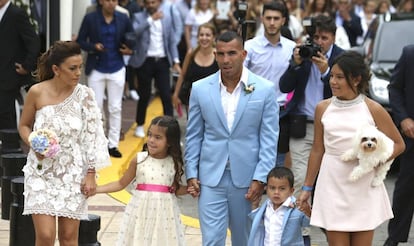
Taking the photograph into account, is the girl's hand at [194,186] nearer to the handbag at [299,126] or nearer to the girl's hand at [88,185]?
the girl's hand at [88,185]

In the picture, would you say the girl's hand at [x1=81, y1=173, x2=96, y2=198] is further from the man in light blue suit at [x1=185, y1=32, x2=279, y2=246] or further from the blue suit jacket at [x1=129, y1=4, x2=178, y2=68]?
the blue suit jacket at [x1=129, y1=4, x2=178, y2=68]

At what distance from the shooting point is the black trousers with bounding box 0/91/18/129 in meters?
11.0

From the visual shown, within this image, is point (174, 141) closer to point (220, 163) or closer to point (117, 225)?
point (220, 163)

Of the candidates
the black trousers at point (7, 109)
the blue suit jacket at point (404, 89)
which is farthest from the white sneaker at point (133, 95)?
the blue suit jacket at point (404, 89)

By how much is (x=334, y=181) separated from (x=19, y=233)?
2.59 m

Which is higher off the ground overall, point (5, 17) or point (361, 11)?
point (5, 17)

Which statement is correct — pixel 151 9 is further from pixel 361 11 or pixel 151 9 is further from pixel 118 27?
pixel 361 11

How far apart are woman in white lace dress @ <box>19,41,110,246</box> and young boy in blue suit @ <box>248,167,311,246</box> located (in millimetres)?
1171

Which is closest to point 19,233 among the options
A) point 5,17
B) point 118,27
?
point 5,17

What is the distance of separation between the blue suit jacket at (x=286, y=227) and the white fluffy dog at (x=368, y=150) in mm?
545

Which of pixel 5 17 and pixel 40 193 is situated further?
pixel 5 17

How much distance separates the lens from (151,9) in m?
15.2

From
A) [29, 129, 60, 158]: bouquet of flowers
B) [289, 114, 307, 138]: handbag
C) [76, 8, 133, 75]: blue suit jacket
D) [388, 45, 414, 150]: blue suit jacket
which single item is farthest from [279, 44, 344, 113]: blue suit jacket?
[76, 8, 133, 75]: blue suit jacket

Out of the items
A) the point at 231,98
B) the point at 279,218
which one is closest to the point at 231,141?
the point at 231,98
